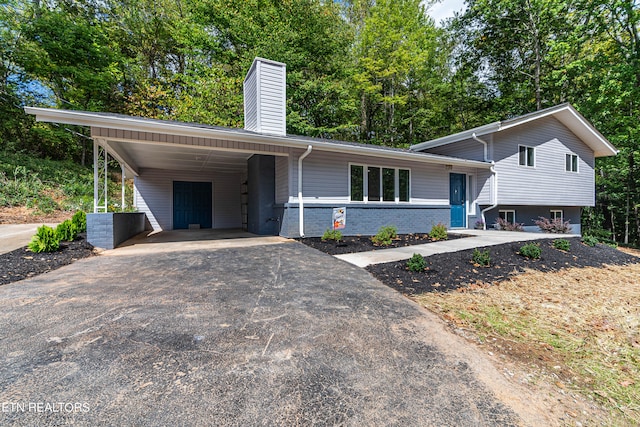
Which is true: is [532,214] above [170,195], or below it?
below

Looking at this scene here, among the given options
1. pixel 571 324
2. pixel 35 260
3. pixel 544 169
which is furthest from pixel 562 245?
pixel 35 260

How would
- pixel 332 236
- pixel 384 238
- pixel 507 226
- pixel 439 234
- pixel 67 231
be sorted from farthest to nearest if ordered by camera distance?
pixel 507 226 < pixel 439 234 < pixel 332 236 < pixel 384 238 < pixel 67 231

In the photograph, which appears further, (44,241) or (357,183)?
(357,183)

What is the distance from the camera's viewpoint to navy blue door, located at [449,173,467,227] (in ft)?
36.2

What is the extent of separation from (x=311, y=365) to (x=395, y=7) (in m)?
21.3

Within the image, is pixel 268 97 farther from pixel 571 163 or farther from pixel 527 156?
pixel 571 163

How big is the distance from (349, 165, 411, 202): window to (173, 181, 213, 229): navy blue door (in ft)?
22.9

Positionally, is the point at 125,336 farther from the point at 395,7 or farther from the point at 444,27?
the point at 444,27

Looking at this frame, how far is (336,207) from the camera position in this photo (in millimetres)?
8219

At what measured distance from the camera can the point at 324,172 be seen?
26.9 ft

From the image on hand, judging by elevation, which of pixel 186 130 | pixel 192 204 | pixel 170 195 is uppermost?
pixel 186 130

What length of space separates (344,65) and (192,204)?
40.1 ft

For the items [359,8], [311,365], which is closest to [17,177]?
[311,365]

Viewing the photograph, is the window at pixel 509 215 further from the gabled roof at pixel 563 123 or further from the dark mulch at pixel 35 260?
the dark mulch at pixel 35 260
